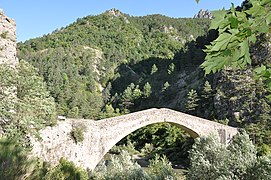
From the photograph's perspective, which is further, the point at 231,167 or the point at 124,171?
the point at 124,171

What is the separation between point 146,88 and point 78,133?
3419cm

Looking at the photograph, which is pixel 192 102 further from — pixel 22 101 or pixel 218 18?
pixel 218 18

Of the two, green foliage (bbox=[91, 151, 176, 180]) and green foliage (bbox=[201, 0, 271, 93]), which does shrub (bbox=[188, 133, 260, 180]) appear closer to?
green foliage (bbox=[91, 151, 176, 180])

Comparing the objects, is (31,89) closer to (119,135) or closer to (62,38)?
(119,135)

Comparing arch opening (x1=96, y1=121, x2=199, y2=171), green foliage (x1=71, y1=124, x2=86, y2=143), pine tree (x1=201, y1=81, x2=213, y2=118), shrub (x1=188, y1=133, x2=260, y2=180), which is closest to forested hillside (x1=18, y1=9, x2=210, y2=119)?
arch opening (x1=96, y1=121, x2=199, y2=171)

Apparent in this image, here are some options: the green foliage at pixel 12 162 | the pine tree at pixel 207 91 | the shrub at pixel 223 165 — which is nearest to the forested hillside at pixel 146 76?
the pine tree at pixel 207 91

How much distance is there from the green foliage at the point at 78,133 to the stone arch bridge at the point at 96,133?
110mm

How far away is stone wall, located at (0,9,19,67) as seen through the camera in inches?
373

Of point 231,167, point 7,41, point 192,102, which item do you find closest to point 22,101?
point 7,41

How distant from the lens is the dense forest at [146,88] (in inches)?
378

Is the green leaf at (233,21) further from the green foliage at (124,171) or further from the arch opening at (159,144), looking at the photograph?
the arch opening at (159,144)

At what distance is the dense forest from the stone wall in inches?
19.2

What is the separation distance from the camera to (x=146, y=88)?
48344 millimetres

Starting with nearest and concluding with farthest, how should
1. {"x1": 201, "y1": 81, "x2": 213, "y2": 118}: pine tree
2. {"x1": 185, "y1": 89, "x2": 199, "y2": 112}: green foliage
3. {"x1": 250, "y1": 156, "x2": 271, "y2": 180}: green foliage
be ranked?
1. {"x1": 250, "y1": 156, "x2": 271, "y2": 180}: green foliage
2. {"x1": 201, "y1": 81, "x2": 213, "y2": 118}: pine tree
3. {"x1": 185, "y1": 89, "x2": 199, "y2": 112}: green foliage
